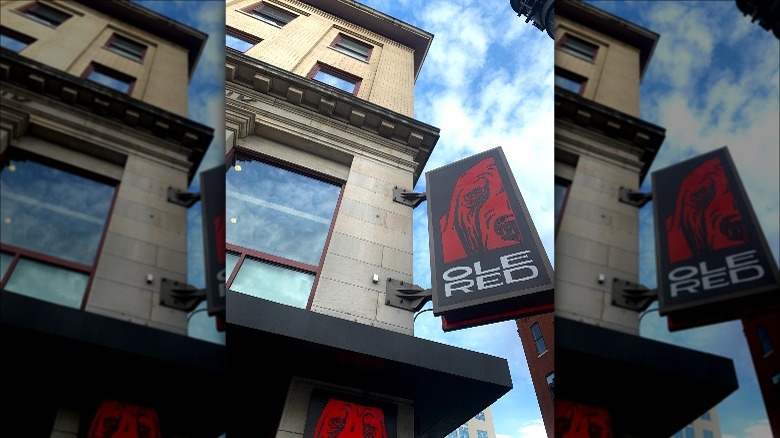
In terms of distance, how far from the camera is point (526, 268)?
9336 mm

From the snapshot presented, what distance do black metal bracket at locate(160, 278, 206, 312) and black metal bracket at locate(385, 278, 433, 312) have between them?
9838mm

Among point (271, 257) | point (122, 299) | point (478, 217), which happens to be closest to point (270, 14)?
point (271, 257)

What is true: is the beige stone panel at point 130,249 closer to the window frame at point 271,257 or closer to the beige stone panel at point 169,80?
the beige stone panel at point 169,80

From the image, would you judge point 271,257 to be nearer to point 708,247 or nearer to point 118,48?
point 118,48

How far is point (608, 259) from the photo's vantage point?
0.59 metres

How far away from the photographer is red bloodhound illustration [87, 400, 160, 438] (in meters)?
0.57

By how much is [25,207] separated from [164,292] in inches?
7.0

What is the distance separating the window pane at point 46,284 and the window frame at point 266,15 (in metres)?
18.9

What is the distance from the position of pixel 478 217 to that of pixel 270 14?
1183 cm

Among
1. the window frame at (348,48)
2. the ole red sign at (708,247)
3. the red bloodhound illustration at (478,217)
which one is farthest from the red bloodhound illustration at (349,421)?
the window frame at (348,48)

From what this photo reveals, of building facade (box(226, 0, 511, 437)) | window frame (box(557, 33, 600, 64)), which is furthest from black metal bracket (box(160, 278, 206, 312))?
building facade (box(226, 0, 511, 437))


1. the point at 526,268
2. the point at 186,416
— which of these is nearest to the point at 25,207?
the point at 186,416

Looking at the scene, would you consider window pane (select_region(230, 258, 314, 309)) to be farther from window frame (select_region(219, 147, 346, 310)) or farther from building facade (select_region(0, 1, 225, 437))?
building facade (select_region(0, 1, 225, 437))

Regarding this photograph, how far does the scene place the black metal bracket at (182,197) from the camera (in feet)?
2.28
